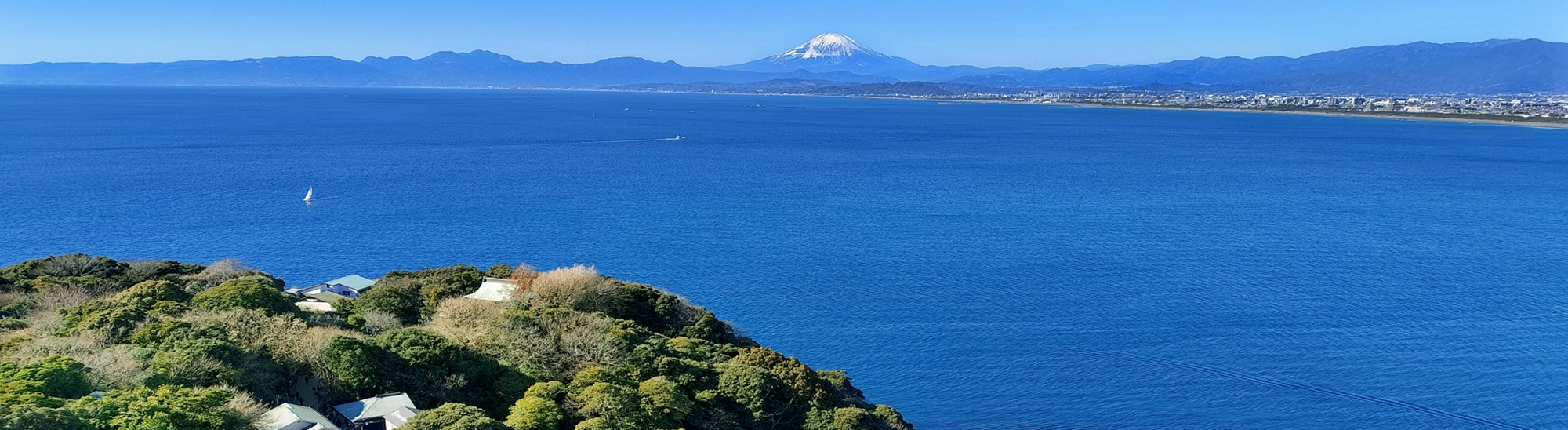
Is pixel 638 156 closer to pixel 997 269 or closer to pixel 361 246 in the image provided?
pixel 361 246

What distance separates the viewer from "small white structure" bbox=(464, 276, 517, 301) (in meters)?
23.6

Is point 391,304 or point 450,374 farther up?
point 450,374

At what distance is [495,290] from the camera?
2406cm

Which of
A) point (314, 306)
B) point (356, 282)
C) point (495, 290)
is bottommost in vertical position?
point (356, 282)

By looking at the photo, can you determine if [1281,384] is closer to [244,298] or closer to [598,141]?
[244,298]

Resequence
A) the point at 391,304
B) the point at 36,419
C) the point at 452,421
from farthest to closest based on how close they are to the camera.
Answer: the point at 391,304 → the point at 452,421 → the point at 36,419

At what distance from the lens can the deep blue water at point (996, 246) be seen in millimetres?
23484

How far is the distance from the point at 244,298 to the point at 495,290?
5.56 meters

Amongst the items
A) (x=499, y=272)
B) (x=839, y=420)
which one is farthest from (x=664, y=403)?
(x=499, y=272)

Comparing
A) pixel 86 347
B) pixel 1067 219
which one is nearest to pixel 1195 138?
pixel 1067 219

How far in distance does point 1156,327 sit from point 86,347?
23.8 meters

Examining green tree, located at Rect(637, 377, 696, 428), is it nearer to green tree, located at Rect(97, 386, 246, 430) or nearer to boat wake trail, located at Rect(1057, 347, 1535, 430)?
green tree, located at Rect(97, 386, 246, 430)

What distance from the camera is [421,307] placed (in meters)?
23.0

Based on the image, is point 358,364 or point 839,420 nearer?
point 358,364
